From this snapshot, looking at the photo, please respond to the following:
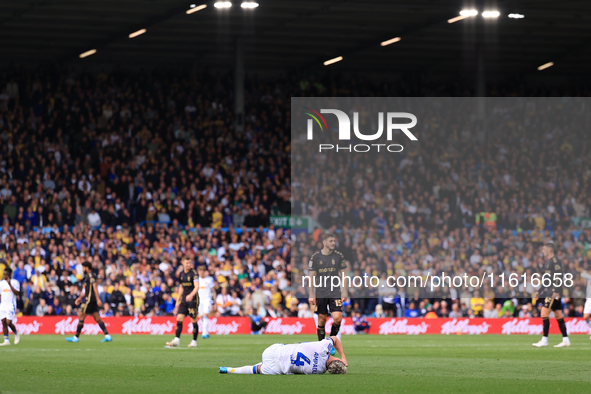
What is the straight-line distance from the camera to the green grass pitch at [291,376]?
39.1 ft

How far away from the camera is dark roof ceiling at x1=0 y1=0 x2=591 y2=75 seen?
34.3m

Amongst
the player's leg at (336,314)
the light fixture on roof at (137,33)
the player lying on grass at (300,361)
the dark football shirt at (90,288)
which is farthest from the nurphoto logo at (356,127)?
the player lying on grass at (300,361)

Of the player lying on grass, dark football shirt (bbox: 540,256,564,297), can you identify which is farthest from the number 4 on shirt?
dark football shirt (bbox: 540,256,564,297)

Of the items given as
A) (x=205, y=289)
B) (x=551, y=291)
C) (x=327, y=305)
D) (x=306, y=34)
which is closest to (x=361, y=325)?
(x=205, y=289)

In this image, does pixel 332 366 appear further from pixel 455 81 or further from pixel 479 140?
pixel 455 81

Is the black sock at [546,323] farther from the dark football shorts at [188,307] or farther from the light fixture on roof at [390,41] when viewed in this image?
the light fixture on roof at [390,41]

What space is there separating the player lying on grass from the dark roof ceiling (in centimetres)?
2188

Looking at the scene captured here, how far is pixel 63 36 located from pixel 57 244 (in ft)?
33.7

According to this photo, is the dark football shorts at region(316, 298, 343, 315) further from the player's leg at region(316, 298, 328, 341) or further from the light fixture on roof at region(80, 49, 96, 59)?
the light fixture on roof at region(80, 49, 96, 59)

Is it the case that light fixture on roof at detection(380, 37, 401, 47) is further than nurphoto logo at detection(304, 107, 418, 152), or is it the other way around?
light fixture on roof at detection(380, 37, 401, 47)

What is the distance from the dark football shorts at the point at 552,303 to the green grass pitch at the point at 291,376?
3.02ft

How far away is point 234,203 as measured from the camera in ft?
122

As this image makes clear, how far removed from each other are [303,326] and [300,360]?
1692 cm

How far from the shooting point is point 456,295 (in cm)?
3009
